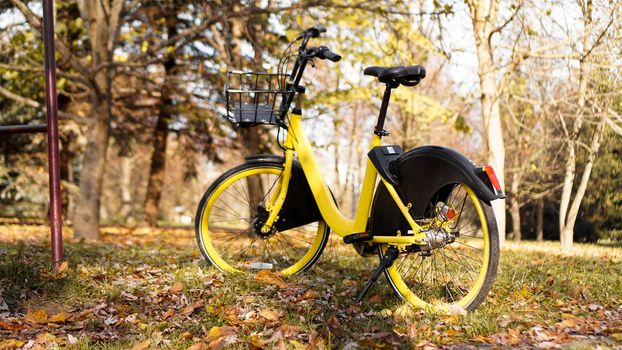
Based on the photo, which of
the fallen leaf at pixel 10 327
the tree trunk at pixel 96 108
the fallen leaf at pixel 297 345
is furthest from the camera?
the tree trunk at pixel 96 108

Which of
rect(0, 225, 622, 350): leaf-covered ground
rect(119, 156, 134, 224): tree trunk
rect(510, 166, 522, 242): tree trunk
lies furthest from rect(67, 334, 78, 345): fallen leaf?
rect(119, 156, 134, 224): tree trunk

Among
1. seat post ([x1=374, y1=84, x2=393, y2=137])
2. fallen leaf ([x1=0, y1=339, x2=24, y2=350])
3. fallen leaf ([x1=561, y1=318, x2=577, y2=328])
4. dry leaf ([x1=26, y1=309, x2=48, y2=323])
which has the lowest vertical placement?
fallen leaf ([x1=561, y1=318, x2=577, y2=328])

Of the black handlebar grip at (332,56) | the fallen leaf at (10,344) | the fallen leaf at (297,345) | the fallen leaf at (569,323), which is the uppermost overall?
the black handlebar grip at (332,56)

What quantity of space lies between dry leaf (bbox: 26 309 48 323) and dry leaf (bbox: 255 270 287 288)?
1334 millimetres

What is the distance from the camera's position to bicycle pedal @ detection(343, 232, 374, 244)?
3.75 meters

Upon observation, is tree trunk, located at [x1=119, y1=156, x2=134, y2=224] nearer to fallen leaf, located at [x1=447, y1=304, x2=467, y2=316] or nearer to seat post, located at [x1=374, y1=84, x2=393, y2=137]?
seat post, located at [x1=374, y1=84, x2=393, y2=137]

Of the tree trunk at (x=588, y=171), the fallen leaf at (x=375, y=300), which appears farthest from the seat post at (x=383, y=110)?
the tree trunk at (x=588, y=171)

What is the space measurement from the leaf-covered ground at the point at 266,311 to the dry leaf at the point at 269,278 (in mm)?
13

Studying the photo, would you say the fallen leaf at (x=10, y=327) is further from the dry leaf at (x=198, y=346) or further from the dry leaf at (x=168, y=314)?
the dry leaf at (x=198, y=346)

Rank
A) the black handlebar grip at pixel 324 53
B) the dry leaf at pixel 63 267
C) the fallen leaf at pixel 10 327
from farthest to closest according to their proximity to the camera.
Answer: the dry leaf at pixel 63 267 → the black handlebar grip at pixel 324 53 → the fallen leaf at pixel 10 327

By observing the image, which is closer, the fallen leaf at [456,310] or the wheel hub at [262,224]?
the fallen leaf at [456,310]

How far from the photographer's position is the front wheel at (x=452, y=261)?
127 inches

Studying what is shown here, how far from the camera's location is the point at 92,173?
8.38 metres

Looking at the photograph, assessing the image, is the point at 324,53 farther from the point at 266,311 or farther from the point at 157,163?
the point at 157,163
